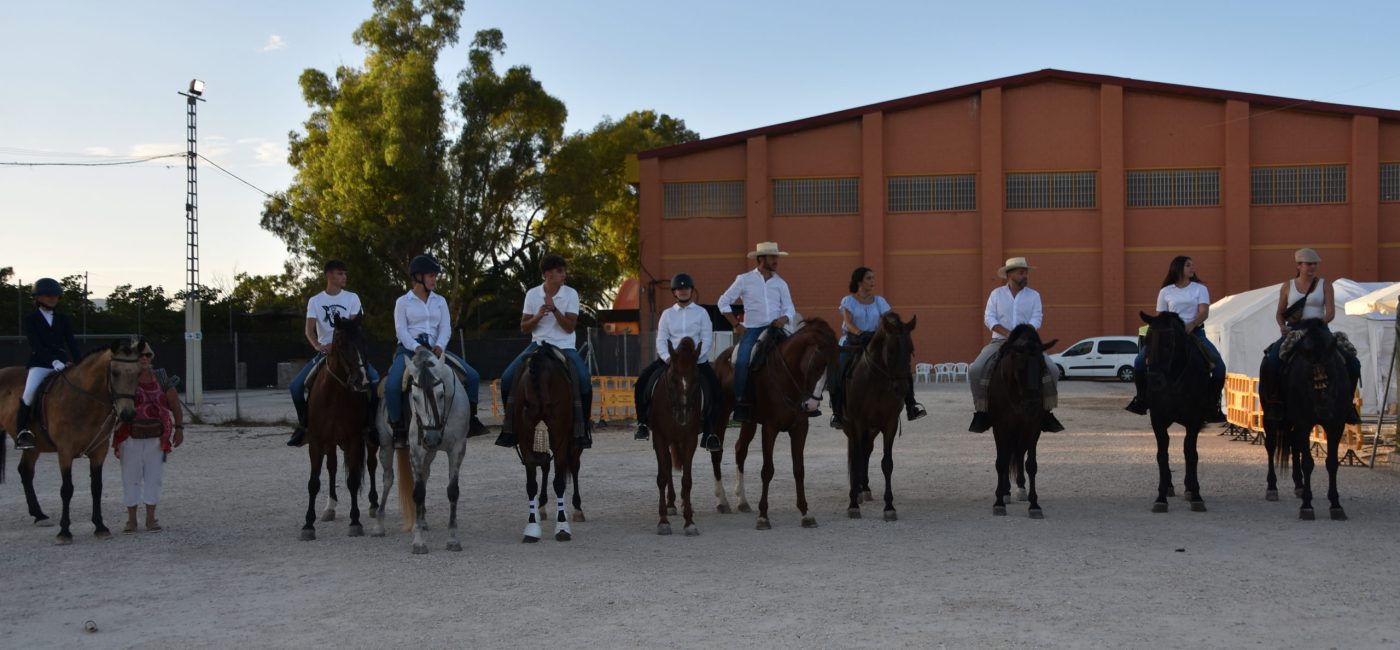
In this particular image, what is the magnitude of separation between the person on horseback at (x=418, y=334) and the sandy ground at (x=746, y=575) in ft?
3.55

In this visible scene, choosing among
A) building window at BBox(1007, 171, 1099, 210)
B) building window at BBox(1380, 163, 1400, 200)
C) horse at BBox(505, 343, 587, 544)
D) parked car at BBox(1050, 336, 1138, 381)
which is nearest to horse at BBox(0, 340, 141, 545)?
horse at BBox(505, 343, 587, 544)

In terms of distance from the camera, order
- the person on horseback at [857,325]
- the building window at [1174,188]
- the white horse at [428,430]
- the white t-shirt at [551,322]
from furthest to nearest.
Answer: the building window at [1174,188]
the person on horseback at [857,325]
the white t-shirt at [551,322]
the white horse at [428,430]

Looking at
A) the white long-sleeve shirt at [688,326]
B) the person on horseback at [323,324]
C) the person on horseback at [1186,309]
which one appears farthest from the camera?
the person on horseback at [1186,309]

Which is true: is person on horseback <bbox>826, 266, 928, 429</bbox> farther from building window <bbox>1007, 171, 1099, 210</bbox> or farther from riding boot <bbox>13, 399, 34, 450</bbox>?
building window <bbox>1007, 171, 1099, 210</bbox>

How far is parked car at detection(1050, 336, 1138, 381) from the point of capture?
3966 cm

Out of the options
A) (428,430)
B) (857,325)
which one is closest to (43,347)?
(428,430)

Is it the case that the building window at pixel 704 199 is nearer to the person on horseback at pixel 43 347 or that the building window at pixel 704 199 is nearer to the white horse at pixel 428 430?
Answer: the person on horseback at pixel 43 347

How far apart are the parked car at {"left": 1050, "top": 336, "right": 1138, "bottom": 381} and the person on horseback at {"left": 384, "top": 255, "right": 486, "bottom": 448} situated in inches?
1269

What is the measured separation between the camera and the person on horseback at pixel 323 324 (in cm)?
1088

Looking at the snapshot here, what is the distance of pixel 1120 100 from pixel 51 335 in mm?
39217

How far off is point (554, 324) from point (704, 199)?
35505 millimetres

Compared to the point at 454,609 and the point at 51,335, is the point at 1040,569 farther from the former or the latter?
the point at 51,335

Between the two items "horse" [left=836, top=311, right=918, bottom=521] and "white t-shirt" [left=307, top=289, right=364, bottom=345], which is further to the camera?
"white t-shirt" [left=307, top=289, right=364, bottom=345]

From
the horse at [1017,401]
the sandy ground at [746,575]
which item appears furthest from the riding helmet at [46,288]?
the horse at [1017,401]
